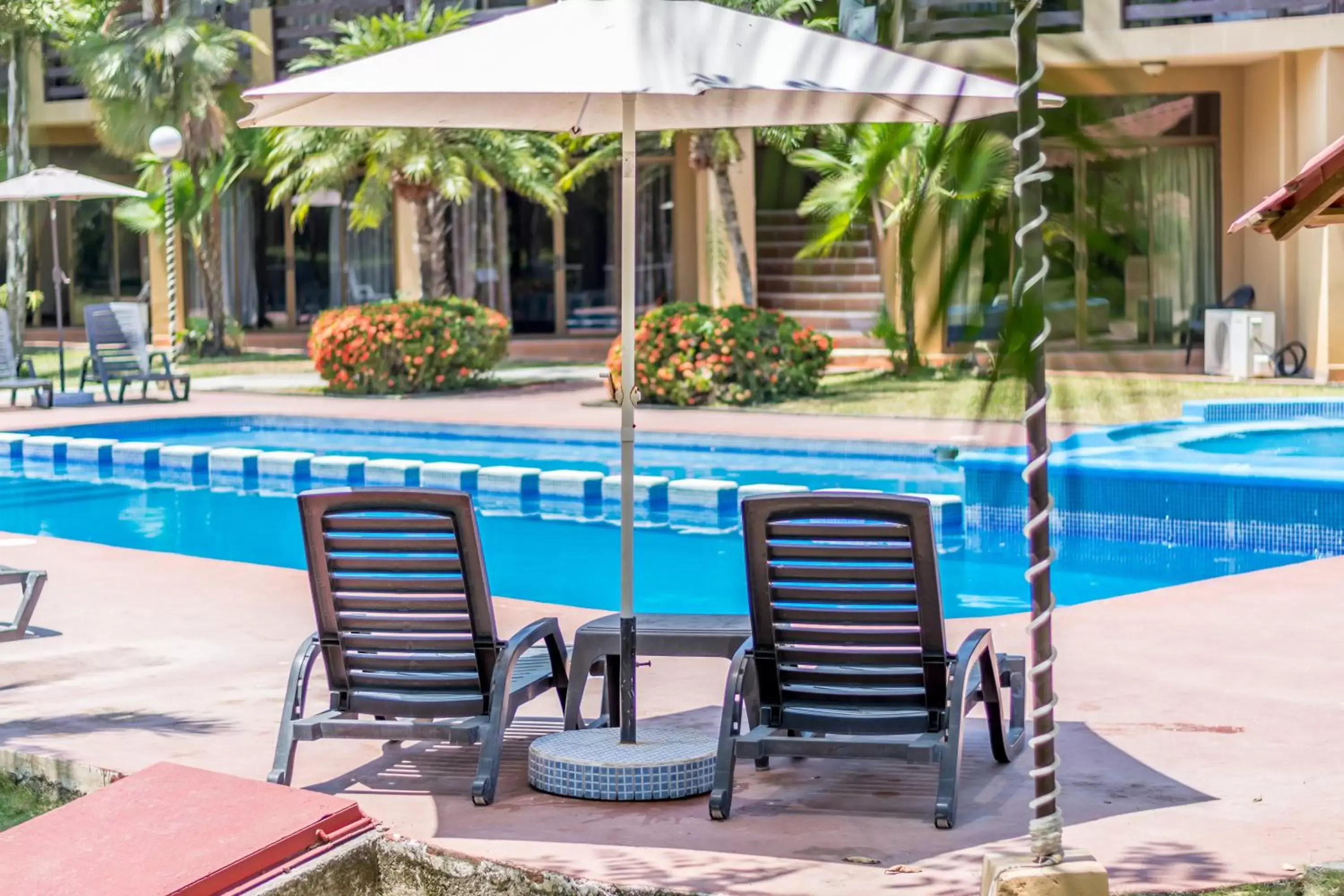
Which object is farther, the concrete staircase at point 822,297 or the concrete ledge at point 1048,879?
the concrete staircase at point 822,297

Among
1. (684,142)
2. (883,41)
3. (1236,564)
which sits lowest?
(1236,564)

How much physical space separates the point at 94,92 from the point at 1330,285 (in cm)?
1607

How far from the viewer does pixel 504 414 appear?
16.6 metres

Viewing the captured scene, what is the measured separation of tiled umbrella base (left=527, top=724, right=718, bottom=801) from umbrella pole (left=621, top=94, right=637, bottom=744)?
118mm

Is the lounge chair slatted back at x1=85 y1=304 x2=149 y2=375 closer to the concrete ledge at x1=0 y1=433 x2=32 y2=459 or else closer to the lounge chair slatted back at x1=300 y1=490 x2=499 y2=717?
the concrete ledge at x1=0 y1=433 x2=32 y2=459

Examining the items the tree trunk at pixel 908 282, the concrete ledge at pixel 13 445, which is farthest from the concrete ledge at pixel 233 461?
the tree trunk at pixel 908 282

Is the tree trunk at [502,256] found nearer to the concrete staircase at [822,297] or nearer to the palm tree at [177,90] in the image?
the palm tree at [177,90]

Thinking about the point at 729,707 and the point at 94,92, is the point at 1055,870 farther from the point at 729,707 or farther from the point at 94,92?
the point at 94,92

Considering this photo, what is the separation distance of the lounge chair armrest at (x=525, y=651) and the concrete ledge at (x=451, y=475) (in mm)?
7597

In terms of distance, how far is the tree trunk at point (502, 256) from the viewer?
2538cm

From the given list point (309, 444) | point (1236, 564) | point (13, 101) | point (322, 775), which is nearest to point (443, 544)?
point (322, 775)

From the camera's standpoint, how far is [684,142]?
2414cm

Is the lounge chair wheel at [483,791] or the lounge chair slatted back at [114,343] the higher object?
the lounge chair slatted back at [114,343]

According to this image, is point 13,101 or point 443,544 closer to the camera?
point 443,544
